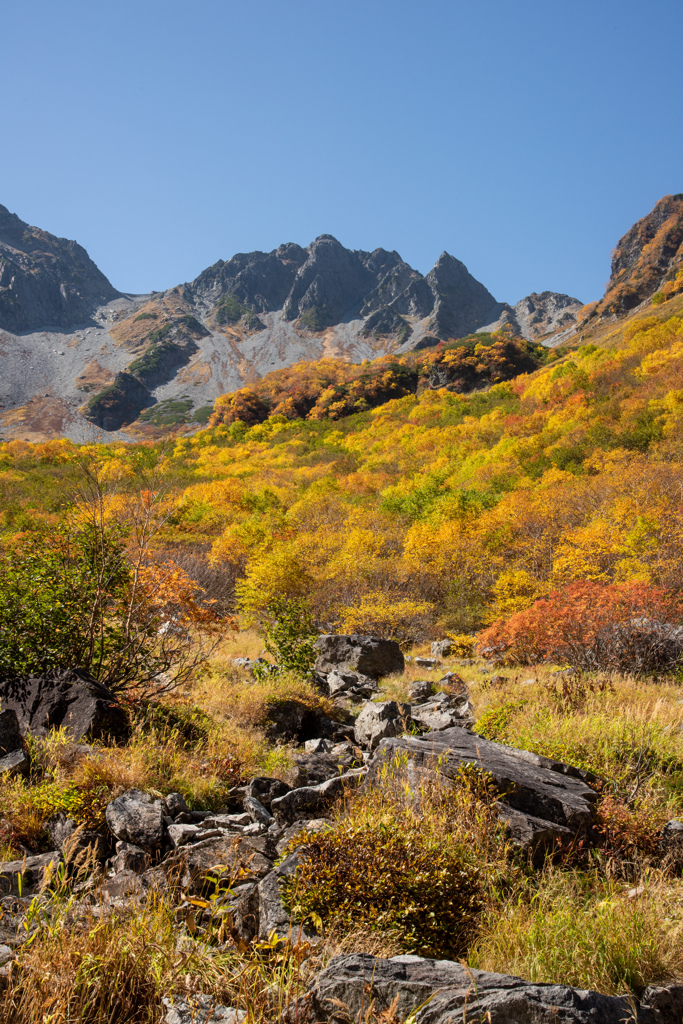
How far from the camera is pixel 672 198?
266ft

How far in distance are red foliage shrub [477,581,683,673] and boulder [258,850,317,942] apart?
28.3 feet

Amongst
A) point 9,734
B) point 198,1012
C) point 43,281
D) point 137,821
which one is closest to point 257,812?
point 137,821

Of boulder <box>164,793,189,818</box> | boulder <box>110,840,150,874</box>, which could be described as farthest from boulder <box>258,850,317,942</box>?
boulder <box>164,793,189,818</box>

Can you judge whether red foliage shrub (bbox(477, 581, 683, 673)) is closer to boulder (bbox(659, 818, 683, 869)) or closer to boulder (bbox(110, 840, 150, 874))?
boulder (bbox(659, 818, 683, 869))

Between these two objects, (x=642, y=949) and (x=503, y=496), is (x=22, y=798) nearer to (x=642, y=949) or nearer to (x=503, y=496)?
(x=642, y=949)

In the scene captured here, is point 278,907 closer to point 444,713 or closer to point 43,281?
point 444,713

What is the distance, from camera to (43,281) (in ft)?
476

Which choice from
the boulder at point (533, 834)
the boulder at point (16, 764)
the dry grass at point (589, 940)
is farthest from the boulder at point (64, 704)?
the dry grass at point (589, 940)

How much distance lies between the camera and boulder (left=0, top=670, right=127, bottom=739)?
5559mm

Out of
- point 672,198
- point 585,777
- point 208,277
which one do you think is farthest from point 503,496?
point 208,277

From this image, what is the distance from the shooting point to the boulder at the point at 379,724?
733 centimetres

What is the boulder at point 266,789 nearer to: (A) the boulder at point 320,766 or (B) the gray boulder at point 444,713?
(A) the boulder at point 320,766

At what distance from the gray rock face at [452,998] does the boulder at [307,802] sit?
242cm

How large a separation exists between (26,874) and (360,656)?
375 inches
